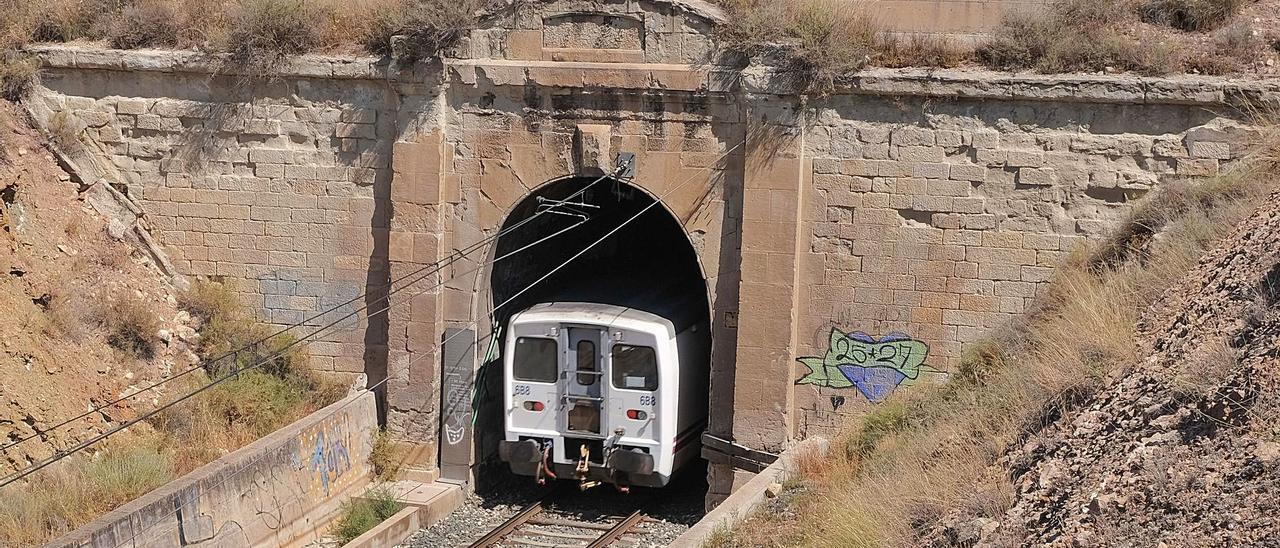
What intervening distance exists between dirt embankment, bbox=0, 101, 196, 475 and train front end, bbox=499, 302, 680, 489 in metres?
4.04

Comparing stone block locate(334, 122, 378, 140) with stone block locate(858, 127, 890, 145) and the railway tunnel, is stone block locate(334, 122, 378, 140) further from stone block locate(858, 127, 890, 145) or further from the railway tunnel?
stone block locate(858, 127, 890, 145)

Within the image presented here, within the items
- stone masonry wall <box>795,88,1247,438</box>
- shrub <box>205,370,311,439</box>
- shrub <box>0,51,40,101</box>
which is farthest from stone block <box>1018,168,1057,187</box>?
shrub <box>0,51,40,101</box>

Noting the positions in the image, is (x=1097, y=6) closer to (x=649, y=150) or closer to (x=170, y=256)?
(x=649, y=150)

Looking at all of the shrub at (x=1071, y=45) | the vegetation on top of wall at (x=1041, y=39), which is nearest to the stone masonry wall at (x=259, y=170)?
the vegetation on top of wall at (x=1041, y=39)

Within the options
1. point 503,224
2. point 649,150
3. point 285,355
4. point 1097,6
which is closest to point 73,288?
point 285,355

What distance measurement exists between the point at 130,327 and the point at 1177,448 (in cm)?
1173

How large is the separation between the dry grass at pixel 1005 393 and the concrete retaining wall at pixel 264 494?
15.7 feet

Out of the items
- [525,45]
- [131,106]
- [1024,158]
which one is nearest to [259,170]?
[131,106]

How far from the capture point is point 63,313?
582 inches

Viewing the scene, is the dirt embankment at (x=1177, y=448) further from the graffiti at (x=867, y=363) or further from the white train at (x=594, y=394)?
the white train at (x=594, y=394)

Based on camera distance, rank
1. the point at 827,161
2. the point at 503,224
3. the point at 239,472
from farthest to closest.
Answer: the point at 503,224
the point at 827,161
the point at 239,472

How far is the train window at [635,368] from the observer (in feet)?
49.4

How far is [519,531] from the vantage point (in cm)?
1497

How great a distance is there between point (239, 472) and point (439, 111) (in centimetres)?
474
